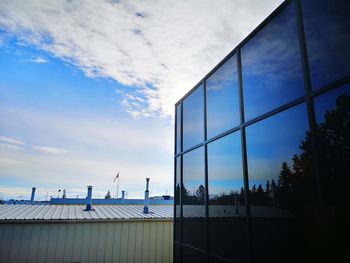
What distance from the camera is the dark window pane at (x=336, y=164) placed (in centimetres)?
322

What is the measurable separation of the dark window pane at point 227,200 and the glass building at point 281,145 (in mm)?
26

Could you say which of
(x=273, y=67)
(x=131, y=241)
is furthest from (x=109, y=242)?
(x=273, y=67)

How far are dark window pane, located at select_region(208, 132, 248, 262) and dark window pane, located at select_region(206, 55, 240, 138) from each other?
408 mm

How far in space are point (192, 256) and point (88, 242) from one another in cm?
731

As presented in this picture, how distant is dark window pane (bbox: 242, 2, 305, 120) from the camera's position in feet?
14.4

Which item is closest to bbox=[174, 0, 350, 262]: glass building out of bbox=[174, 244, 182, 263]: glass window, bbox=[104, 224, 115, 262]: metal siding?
bbox=[174, 244, 182, 263]: glass window

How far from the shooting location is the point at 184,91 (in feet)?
31.5

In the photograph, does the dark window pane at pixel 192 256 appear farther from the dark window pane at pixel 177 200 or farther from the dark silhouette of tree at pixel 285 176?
the dark silhouette of tree at pixel 285 176

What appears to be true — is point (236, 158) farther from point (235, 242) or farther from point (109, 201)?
point (109, 201)

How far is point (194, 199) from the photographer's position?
777 cm

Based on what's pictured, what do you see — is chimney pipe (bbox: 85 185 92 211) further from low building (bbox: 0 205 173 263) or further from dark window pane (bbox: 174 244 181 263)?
dark window pane (bbox: 174 244 181 263)

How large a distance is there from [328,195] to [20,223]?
13.1 metres

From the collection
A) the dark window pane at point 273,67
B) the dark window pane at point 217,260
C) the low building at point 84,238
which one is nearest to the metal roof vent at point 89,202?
the low building at point 84,238

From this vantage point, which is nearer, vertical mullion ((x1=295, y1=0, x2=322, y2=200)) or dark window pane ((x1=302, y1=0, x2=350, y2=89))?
dark window pane ((x1=302, y1=0, x2=350, y2=89))
